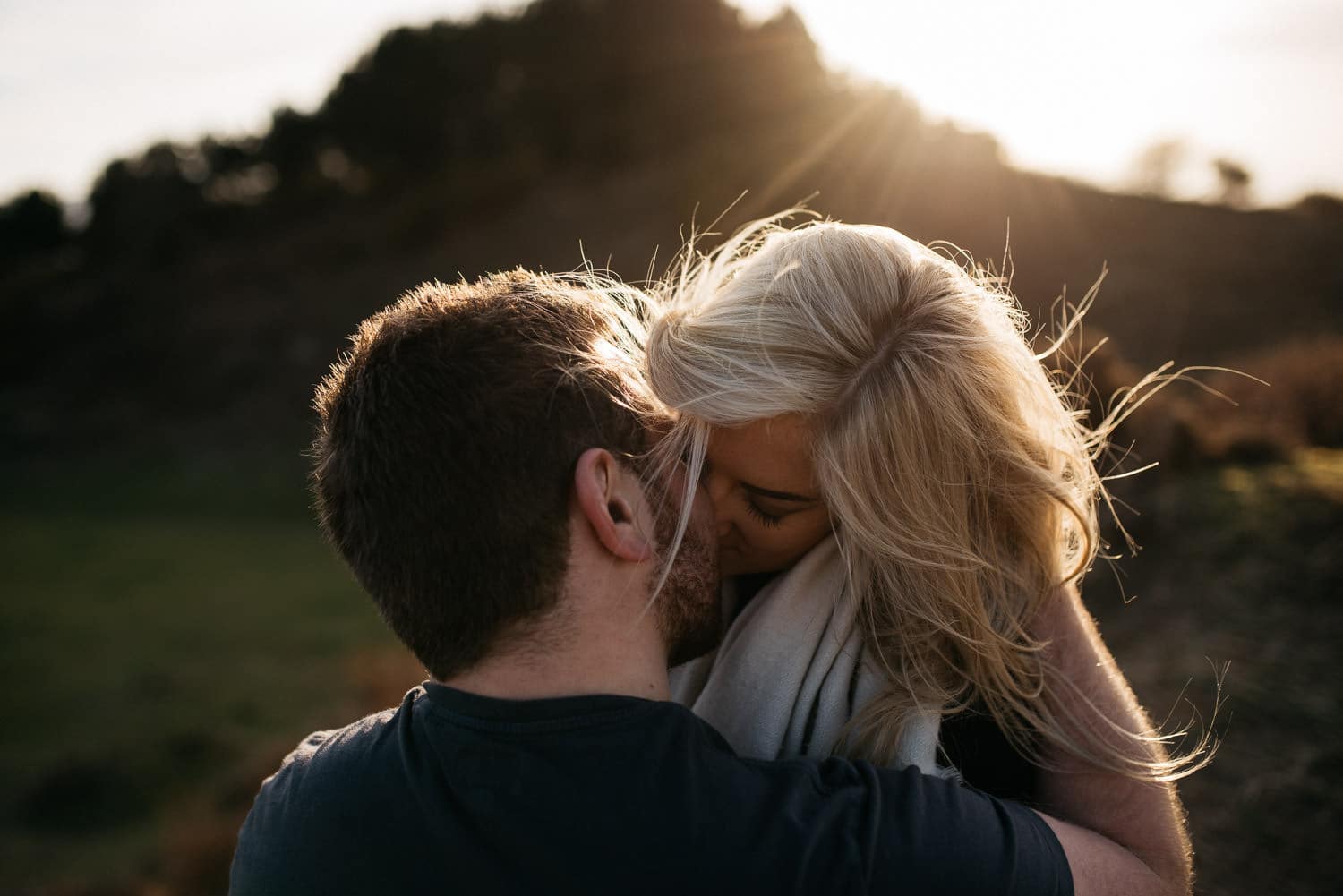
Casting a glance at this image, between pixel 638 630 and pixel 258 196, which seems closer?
pixel 638 630

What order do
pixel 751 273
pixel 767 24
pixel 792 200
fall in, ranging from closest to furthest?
pixel 751 273, pixel 792 200, pixel 767 24

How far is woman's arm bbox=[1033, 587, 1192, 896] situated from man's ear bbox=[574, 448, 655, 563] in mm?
905

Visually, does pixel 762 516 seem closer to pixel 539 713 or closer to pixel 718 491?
pixel 718 491

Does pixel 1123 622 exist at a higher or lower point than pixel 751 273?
lower

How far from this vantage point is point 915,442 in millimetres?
2076

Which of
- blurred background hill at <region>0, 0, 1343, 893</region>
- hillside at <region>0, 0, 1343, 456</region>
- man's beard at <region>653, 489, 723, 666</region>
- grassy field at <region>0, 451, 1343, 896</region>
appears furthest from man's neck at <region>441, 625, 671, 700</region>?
hillside at <region>0, 0, 1343, 456</region>

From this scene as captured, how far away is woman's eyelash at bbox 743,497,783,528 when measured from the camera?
7.33ft

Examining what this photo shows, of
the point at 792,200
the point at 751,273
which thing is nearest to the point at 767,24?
the point at 792,200

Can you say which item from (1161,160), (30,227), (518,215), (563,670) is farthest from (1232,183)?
(30,227)

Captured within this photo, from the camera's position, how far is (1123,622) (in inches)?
201

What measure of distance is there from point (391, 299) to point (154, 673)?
60.1 ft

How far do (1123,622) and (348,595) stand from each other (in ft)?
36.1

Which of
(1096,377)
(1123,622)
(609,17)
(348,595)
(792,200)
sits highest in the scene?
(609,17)

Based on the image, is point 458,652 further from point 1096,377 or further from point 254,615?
point 254,615
